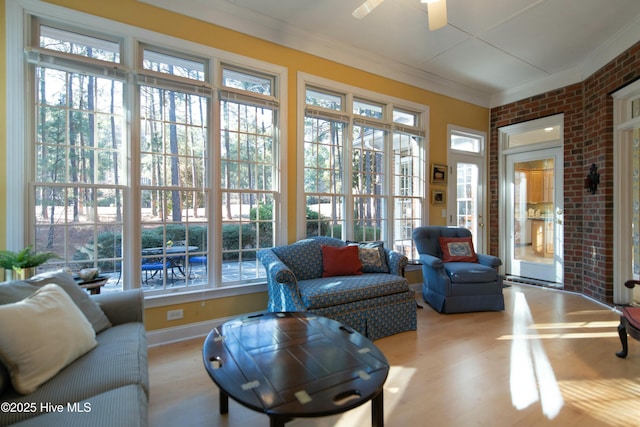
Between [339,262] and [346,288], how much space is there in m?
0.48

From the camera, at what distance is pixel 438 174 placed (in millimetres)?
4516

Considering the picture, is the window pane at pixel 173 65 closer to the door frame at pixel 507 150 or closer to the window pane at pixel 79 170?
the window pane at pixel 79 170

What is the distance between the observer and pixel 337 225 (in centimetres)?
370

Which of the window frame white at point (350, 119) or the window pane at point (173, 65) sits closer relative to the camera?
the window pane at point (173, 65)

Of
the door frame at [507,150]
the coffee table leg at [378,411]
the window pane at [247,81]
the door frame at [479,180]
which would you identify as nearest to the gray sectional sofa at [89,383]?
the coffee table leg at [378,411]

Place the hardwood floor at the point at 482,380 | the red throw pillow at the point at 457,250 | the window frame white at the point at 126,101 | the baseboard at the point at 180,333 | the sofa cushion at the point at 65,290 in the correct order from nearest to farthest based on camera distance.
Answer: the sofa cushion at the point at 65,290 → the hardwood floor at the point at 482,380 → the window frame white at the point at 126,101 → the baseboard at the point at 180,333 → the red throw pillow at the point at 457,250

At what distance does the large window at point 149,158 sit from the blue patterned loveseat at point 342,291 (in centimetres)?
43

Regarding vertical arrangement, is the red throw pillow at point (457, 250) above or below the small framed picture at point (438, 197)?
below

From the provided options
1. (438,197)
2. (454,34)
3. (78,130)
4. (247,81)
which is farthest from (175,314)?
(454,34)

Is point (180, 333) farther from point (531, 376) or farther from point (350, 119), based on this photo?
point (350, 119)

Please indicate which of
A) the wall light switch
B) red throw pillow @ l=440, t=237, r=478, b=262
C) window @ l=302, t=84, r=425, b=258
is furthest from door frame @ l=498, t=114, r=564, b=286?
the wall light switch

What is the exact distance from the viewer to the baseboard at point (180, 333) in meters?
2.58

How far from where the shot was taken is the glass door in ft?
14.6

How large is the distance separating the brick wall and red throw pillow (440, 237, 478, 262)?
156cm
